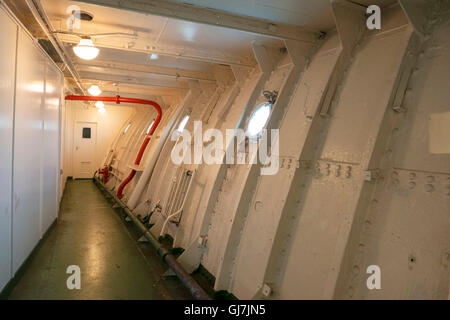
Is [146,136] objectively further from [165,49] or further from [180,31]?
[180,31]

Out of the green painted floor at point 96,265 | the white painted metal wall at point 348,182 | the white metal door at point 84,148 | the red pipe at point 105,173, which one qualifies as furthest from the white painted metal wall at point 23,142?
the white metal door at point 84,148

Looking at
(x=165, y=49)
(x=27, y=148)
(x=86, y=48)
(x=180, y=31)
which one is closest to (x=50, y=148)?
(x=27, y=148)

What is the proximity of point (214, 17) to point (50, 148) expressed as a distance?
4.72 meters

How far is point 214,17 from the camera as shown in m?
3.60

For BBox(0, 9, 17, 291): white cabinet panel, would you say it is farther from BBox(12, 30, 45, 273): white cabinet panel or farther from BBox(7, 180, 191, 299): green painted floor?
BBox(7, 180, 191, 299): green painted floor

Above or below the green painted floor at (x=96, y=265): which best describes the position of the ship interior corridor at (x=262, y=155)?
above

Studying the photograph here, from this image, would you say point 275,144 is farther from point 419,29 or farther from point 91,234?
point 91,234

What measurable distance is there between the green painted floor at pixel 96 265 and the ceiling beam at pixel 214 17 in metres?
3.64

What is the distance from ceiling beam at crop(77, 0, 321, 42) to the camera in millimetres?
3300

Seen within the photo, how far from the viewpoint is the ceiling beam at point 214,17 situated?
10.8 ft

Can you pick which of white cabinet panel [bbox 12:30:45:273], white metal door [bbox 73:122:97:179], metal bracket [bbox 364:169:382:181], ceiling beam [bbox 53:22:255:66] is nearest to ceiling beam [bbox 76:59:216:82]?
white cabinet panel [bbox 12:30:45:273]

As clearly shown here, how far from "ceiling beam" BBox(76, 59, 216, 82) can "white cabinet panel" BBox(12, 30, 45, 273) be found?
4.66ft

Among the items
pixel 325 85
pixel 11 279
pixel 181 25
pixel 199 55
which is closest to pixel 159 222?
pixel 11 279

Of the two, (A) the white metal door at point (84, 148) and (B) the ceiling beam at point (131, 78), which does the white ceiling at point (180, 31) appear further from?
(A) the white metal door at point (84, 148)
